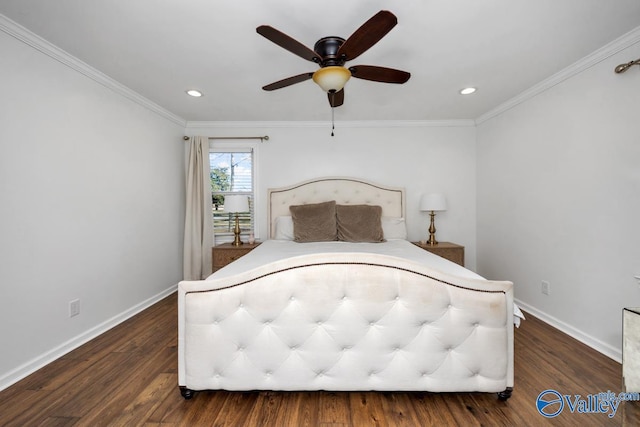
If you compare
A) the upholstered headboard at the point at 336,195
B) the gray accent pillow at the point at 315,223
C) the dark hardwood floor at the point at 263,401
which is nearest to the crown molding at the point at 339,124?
the upholstered headboard at the point at 336,195

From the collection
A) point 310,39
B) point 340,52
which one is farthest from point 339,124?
point 340,52

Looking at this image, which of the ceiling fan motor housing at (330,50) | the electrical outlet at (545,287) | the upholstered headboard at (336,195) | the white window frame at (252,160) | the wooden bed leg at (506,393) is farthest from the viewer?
the white window frame at (252,160)

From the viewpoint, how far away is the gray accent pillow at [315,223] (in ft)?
10.2

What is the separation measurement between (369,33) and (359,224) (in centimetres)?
205

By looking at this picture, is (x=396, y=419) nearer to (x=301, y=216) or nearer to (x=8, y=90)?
(x=301, y=216)

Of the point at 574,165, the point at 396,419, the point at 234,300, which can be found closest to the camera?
the point at 396,419

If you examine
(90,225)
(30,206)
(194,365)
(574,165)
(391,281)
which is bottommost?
(194,365)

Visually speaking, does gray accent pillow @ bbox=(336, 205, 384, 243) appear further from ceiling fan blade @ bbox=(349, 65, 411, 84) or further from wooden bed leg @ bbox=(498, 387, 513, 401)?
wooden bed leg @ bbox=(498, 387, 513, 401)

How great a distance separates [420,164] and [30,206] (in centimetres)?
395

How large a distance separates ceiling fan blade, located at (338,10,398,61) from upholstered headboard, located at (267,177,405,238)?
2117 millimetres

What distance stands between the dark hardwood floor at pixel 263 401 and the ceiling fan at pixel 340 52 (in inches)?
75.9

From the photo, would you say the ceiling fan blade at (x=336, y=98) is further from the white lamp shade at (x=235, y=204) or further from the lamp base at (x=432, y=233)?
the lamp base at (x=432, y=233)

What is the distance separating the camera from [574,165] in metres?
2.31

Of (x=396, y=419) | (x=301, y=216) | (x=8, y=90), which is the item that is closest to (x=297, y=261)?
(x=396, y=419)
